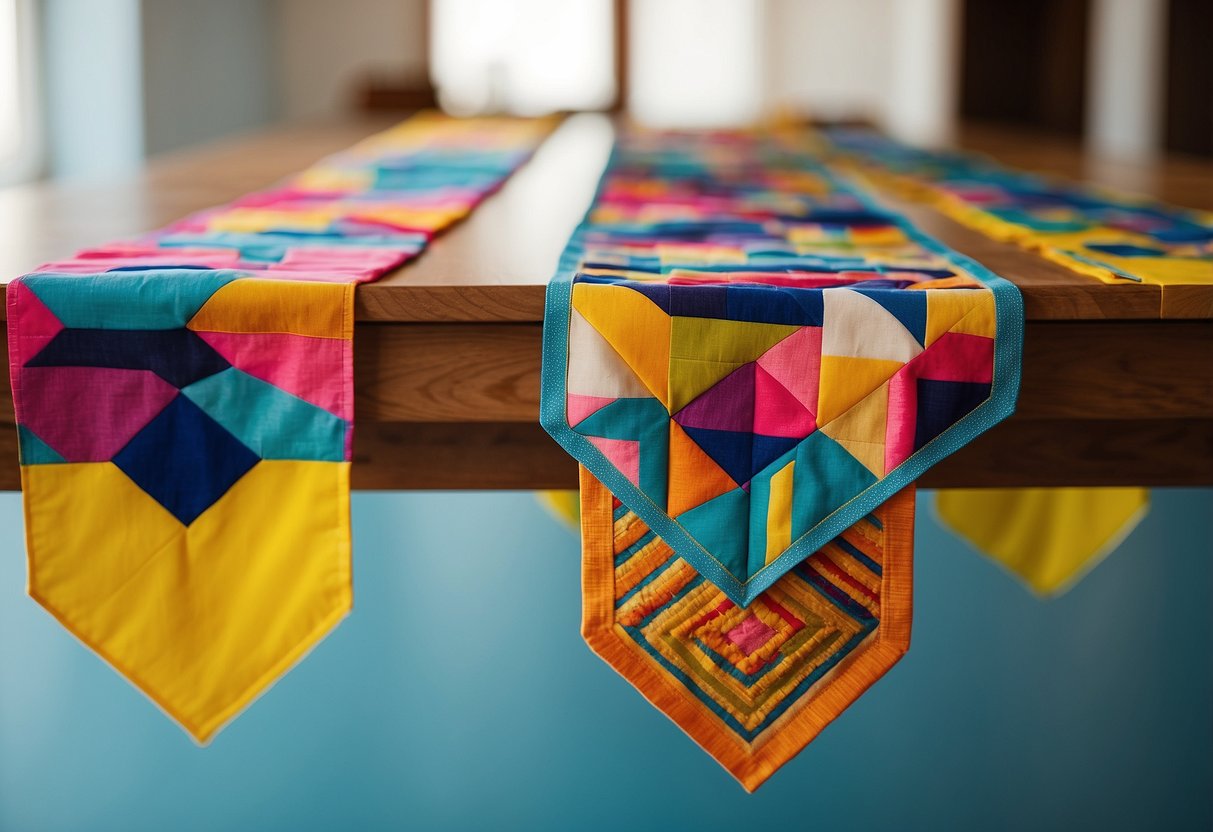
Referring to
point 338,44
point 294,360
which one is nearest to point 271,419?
point 294,360

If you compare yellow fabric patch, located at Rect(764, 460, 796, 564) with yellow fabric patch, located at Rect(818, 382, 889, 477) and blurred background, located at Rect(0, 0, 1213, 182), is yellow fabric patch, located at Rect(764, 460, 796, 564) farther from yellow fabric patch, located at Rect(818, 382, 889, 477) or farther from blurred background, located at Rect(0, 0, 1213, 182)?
blurred background, located at Rect(0, 0, 1213, 182)

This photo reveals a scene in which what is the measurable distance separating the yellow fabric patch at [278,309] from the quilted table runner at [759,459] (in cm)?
14

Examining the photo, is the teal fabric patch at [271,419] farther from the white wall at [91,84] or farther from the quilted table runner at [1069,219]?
the white wall at [91,84]

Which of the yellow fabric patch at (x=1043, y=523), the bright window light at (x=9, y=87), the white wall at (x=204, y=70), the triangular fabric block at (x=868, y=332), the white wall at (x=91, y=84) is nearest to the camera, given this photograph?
the triangular fabric block at (x=868, y=332)

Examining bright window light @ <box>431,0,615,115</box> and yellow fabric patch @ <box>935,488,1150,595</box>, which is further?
bright window light @ <box>431,0,615,115</box>

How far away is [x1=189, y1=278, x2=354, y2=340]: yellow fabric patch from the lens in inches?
32.1

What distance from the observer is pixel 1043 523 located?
1.68m

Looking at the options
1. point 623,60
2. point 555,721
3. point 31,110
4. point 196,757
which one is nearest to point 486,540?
point 555,721

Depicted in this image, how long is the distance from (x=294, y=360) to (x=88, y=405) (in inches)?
5.6

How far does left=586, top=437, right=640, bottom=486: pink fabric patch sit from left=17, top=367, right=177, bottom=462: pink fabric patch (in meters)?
0.29

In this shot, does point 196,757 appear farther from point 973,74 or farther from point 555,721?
point 973,74

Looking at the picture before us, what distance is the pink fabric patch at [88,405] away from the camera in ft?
2.70

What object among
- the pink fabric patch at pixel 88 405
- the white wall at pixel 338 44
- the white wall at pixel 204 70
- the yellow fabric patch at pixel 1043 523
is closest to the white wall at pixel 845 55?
the white wall at pixel 338 44

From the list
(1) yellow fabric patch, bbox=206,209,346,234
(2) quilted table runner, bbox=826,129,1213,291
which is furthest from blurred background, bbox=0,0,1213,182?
(1) yellow fabric patch, bbox=206,209,346,234
